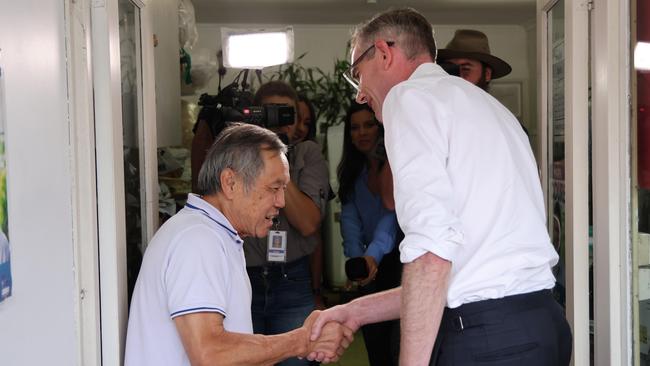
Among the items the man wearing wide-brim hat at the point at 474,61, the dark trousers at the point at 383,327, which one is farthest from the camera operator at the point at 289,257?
the man wearing wide-brim hat at the point at 474,61

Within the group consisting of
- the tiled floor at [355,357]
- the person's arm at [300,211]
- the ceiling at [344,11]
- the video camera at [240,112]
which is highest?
the ceiling at [344,11]

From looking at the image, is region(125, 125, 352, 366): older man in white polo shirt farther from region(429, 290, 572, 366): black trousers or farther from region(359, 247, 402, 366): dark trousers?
region(359, 247, 402, 366): dark trousers

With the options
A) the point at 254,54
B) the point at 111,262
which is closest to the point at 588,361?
the point at 111,262

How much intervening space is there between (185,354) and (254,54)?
6.03 feet

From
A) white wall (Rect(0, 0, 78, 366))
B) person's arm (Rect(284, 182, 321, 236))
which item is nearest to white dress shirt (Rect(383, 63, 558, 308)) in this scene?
white wall (Rect(0, 0, 78, 366))

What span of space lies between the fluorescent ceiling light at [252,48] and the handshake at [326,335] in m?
1.50

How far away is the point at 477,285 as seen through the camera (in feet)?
5.24

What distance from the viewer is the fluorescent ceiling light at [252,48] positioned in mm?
3402

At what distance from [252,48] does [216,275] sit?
180cm

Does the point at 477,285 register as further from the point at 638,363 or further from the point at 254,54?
the point at 254,54

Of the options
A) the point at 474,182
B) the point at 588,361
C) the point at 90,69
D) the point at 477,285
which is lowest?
the point at 588,361

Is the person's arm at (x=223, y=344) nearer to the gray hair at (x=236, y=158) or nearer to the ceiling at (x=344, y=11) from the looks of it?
the gray hair at (x=236, y=158)

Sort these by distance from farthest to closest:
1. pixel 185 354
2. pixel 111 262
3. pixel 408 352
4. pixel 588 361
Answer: pixel 588 361
pixel 111 262
pixel 185 354
pixel 408 352

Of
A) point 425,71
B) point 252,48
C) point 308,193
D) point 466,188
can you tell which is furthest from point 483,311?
point 252,48
